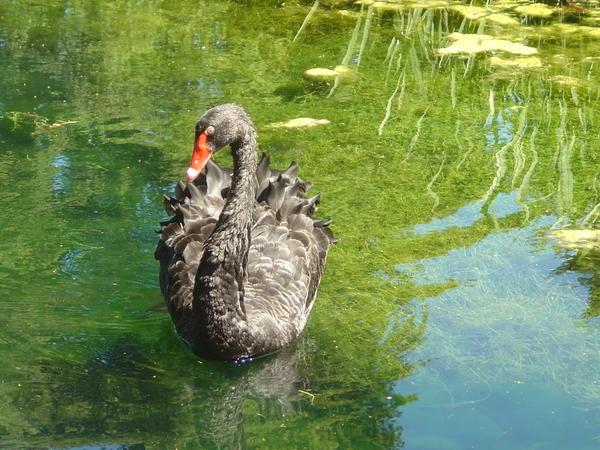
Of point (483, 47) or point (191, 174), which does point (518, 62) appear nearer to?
point (483, 47)

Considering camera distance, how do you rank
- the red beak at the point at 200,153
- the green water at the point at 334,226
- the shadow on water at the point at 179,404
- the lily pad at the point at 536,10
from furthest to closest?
the lily pad at the point at 536,10 → the red beak at the point at 200,153 → the green water at the point at 334,226 → the shadow on water at the point at 179,404

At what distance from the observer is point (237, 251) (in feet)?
12.9

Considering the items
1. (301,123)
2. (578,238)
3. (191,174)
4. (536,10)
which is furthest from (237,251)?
(536,10)

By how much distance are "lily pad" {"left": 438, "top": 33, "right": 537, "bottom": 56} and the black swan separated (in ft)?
9.95

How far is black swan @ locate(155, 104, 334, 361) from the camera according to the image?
154 inches

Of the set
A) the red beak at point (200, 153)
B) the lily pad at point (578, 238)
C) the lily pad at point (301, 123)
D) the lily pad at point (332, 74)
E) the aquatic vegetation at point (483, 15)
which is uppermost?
the red beak at point (200, 153)

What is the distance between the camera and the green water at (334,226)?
3.59 meters

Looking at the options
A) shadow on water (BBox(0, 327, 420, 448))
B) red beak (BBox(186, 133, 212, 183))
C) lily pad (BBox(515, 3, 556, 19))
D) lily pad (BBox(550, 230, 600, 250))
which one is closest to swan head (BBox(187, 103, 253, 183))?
red beak (BBox(186, 133, 212, 183))

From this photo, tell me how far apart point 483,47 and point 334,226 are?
9.64ft

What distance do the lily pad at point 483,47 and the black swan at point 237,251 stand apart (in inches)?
119

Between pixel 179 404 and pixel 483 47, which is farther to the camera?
pixel 483 47

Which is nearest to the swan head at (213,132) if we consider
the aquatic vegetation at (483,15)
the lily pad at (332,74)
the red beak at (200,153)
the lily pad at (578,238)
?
the red beak at (200,153)

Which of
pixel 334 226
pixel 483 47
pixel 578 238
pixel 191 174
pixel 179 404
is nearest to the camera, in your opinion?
pixel 179 404

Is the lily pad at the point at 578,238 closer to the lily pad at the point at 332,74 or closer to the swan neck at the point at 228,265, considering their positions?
the swan neck at the point at 228,265
